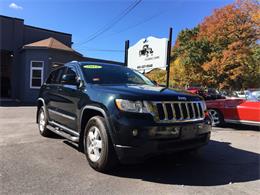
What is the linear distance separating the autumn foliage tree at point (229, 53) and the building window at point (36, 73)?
22005 millimetres

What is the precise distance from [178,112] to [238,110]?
5.48 m

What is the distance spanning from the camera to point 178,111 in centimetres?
456

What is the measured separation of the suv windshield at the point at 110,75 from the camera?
5.58 m

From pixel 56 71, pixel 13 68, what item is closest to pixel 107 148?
pixel 56 71

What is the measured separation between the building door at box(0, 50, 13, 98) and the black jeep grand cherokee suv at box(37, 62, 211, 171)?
19.3m

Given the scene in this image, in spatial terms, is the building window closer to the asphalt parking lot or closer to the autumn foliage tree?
the asphalt parking lot

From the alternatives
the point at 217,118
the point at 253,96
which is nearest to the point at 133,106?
the point at 217,118

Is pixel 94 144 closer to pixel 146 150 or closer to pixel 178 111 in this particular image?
pixel 146 150

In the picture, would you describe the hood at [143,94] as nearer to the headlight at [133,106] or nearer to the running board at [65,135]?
the headlight at [133,106]

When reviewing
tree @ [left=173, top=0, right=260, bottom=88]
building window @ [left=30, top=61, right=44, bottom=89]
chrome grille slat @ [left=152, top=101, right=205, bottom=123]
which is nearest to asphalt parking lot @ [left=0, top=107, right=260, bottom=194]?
chrome grille slat @ [left=152, top=101, right=205, bottom=123]

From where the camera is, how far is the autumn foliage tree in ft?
115

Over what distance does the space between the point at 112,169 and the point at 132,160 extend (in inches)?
20.6

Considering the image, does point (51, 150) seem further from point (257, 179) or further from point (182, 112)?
point (257, 179)

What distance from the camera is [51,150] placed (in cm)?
599
